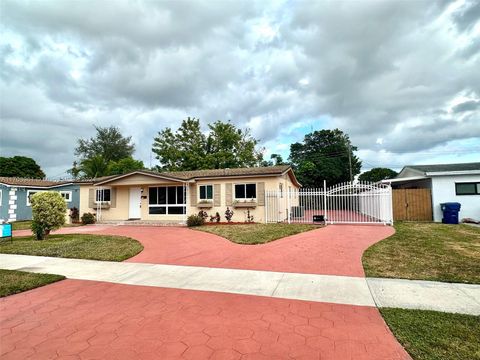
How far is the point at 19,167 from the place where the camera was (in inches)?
1622

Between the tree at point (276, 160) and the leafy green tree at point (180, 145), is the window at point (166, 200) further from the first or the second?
the tree at point (276, 160)

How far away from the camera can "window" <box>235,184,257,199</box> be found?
16.5 meters

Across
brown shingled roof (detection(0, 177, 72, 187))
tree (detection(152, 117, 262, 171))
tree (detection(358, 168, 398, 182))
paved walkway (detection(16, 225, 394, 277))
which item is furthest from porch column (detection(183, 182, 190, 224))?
tree (detection(358, 168, 398, 182))

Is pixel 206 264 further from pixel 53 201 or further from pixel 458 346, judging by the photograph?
pixel 53 201

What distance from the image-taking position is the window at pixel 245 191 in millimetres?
16453

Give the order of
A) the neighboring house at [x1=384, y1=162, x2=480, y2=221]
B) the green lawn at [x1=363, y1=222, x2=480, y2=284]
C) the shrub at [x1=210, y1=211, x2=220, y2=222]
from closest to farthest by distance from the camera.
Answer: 1. the green lawn at [x1=363, y1=222, x2=480, y2=284]
2. the neighboring house at [x1=384, y1=162, x2=480, y2=221]
3. the shrub at [x1=210, y1=211, x2=220, y2=222]

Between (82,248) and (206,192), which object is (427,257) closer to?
(82,248)

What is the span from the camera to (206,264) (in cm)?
721

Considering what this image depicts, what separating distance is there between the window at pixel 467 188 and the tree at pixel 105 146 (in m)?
43.4

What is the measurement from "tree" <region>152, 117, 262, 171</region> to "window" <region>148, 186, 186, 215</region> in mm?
16417

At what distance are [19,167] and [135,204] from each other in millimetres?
34292

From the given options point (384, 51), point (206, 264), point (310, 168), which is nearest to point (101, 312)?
point (206, 264)

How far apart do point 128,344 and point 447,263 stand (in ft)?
24.0

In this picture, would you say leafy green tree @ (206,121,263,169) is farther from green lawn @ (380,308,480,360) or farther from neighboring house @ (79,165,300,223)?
green lawn @ (380,308,480,360)
